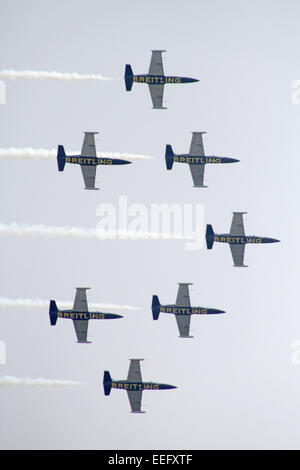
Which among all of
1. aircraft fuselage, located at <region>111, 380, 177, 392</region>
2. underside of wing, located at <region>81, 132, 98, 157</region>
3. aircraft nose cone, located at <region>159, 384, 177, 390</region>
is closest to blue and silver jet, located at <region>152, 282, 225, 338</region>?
aircraft nose cone, located at <region>159, 384, 177, 390</region>

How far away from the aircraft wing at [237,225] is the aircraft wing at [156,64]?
13.2 metres

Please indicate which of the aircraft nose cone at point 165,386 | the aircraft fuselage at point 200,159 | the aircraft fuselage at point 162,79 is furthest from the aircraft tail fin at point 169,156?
the aircraft nose cone at point 165,386

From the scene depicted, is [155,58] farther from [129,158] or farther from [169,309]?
[169,309]

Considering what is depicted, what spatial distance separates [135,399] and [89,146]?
20176 mm

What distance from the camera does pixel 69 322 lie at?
179500 mm

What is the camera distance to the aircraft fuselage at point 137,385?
14512 centimetres

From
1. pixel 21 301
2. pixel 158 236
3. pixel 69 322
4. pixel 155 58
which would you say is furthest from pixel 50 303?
pixel 69 322

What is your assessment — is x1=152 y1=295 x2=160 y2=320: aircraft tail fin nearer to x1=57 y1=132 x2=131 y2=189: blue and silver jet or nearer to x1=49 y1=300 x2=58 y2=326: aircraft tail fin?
x1=49 y1=300 x2=58 y2=326: aircraft tail fin

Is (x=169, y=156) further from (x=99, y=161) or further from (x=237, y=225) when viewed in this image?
(x=237, y=225)

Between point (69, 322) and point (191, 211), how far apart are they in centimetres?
2642

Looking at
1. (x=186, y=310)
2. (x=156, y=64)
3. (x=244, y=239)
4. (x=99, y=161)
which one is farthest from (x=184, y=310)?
(x=156, y=64)

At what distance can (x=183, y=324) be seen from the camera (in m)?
149

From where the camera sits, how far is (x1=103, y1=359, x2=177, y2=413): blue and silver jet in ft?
474

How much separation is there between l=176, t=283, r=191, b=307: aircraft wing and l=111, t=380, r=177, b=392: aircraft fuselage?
668 centimetres
